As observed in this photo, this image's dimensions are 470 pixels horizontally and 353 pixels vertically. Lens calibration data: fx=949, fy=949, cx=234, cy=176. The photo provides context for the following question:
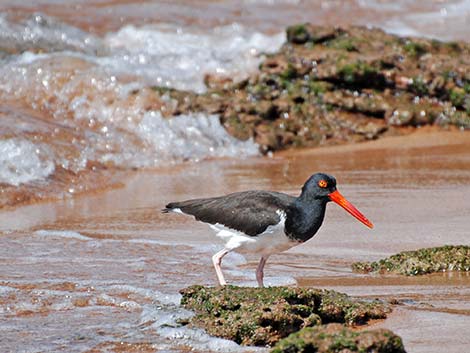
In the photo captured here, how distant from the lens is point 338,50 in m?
10.9

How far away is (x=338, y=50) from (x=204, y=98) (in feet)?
5.52

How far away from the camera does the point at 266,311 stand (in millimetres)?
4320

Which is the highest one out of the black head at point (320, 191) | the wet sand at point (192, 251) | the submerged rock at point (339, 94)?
the submerged rock at point (339, 94)

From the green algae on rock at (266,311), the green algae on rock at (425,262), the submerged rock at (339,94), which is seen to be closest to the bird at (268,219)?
the green algae on rock at (425,262)

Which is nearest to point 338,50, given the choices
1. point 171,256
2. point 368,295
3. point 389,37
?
point 389,37

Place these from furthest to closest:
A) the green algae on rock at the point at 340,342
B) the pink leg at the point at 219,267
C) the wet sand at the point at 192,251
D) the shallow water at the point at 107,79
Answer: the shallow water at the point at 107,79 < the pink leg at the point at 219,267 < the wet sand at the point at 192,251 < the green algae on rock at the point at 340,342

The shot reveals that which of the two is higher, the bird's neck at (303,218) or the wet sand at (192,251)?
the bird's neck at (303,218)

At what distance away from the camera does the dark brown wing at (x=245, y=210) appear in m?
5.51

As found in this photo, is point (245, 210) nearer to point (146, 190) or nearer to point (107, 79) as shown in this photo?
point (146, 190)

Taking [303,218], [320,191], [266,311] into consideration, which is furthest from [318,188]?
[266,311]

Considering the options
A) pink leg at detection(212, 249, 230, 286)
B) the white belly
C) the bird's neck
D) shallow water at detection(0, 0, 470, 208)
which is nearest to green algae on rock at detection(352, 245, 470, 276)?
the bird's neck

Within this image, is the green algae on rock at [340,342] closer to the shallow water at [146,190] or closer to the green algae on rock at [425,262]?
the shallow water at [146,190]

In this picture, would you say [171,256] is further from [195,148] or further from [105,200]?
[195,148]

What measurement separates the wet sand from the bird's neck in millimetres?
306
